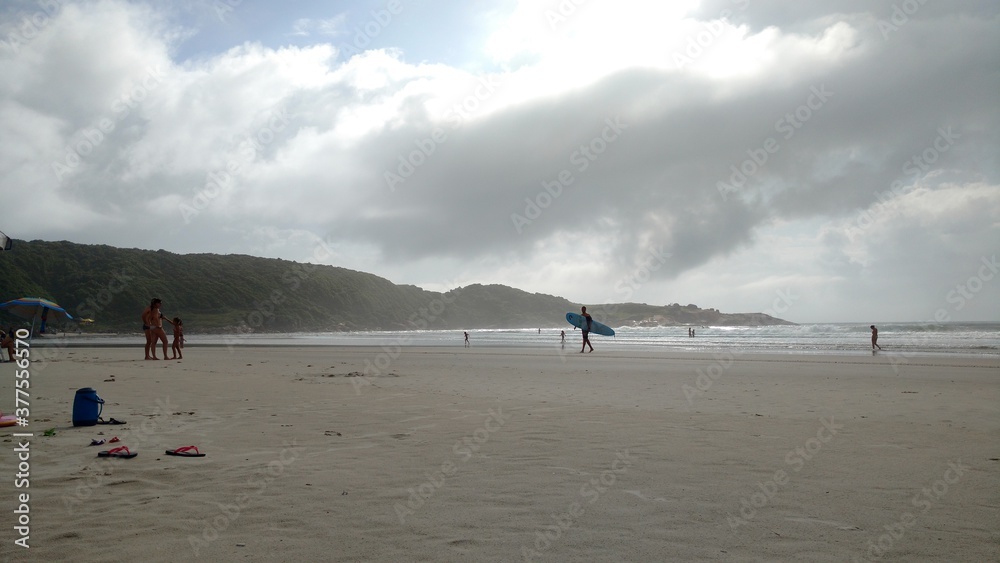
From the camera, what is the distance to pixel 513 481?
5359 mm

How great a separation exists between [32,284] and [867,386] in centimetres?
11149

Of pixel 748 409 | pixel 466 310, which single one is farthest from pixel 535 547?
pixel 466 310

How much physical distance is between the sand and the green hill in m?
88.2

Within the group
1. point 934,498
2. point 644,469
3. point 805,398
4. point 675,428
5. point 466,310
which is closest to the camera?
point 934,498

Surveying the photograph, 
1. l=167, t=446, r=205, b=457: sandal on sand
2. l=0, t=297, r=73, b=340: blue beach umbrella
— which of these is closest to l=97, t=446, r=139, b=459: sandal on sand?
l=167, t=446, r=205, b=457: sandal on sand

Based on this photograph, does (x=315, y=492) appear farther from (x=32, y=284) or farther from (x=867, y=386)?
(x=32, y=284)

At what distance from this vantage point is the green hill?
94.2 metres

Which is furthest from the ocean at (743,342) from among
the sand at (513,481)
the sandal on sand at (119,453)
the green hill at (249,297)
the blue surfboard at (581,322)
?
the green hill at (249,297)

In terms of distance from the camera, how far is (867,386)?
1397 centimetres

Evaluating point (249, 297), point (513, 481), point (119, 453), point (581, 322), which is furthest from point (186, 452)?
point (249, 297)

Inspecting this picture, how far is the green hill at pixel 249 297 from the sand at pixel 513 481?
88.2 m

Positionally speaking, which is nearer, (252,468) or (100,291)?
(252,468)

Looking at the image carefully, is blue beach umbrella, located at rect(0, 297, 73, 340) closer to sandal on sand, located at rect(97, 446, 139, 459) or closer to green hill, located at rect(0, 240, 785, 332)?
sandal on sand, located at rect(97, 446, 139, 459)

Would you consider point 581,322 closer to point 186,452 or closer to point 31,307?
point 31,307
